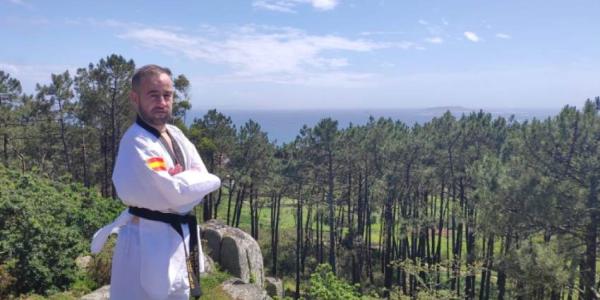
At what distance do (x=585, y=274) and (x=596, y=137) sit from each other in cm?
523

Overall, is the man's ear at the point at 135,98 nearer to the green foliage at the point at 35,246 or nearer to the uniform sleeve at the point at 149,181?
the uniform sleeve at the point at 149,181

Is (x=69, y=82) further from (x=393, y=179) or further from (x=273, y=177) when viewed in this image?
(x=393, y=179)

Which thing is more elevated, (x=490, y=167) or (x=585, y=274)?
(x=490, y=167)

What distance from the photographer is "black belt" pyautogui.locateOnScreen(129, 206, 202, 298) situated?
2.35m

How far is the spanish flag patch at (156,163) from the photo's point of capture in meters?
2.25

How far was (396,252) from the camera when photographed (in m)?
33.6

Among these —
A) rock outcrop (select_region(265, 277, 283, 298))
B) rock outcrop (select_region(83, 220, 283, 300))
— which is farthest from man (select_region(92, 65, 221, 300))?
rock outcrop (select_region(265, 277, 283, 298))

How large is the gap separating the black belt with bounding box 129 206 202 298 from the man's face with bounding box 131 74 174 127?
523mm

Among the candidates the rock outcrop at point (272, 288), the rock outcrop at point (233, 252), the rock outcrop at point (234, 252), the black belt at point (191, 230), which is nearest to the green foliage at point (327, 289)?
the rock outcrop at point (233, 252)

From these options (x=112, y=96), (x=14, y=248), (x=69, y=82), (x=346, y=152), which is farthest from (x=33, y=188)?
(x=346, y=152)

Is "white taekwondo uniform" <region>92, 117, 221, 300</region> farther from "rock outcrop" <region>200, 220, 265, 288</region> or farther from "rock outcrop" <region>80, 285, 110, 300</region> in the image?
"rock outcrop" <region>200, 220, 265, 288</region>

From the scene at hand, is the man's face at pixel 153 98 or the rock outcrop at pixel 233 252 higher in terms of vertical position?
the man's face at pixel 153 98

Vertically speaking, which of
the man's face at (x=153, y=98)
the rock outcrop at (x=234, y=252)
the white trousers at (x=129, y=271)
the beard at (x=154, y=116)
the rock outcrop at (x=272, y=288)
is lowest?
the rock outcrop at (x=272, y=288)

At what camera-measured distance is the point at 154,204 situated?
2.29 meters
